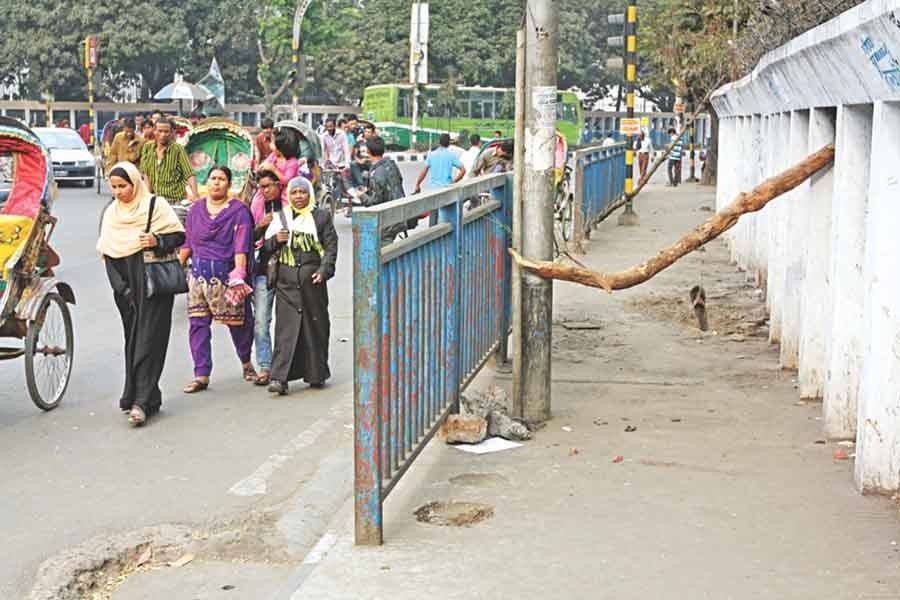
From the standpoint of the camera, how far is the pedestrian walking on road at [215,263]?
8883 mm

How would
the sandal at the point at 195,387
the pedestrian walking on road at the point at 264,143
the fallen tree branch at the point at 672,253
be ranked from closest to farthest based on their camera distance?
the fallen tree branch at the point at 672,253 → the sandal at the point at 195,387 → the pedestrian walking on road at the point at 264,143

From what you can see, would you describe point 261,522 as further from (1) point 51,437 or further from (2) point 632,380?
(2) point 632,380

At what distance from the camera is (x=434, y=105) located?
6109 cm

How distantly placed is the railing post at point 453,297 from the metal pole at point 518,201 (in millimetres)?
506

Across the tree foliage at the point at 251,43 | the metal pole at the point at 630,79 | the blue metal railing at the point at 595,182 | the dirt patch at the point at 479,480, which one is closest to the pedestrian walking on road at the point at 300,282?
the dirt patch at the point at 479,480

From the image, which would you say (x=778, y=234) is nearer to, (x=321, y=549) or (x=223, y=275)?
(x=223, y=275)

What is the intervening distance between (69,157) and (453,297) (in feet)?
88.0

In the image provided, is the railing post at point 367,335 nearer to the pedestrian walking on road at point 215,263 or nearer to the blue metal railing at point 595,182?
the pedestrian walking on road at point 215,263

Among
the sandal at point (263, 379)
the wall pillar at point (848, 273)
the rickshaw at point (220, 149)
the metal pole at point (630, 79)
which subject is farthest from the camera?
the metal pole at point (630, 79)

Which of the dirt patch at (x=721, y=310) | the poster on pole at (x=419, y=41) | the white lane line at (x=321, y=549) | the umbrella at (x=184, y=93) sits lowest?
the dirt patch at (x=721, y=310)

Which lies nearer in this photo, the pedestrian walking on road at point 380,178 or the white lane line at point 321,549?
the white lane line at point 321,549

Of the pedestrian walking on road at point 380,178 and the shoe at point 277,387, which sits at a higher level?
the pedestrian walking on road at point 380,178

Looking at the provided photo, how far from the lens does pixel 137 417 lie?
26.2 feet

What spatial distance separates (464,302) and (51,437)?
2536 mm
